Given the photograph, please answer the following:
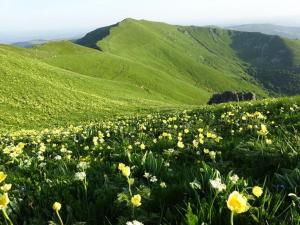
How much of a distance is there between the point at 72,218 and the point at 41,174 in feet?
6.97

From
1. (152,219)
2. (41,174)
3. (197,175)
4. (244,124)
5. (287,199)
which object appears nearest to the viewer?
(152,219)

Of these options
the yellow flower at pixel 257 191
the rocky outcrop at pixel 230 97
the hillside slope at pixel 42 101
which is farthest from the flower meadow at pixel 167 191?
the rocky outcrop at pixel 230 97

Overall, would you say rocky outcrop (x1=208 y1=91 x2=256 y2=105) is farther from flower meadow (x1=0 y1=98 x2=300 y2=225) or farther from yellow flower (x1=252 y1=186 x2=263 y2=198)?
yellow flower (x1=252 y1=186 x2=263 y2=198)

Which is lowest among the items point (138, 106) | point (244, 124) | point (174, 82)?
point (174, 82)

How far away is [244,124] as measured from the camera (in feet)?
30.1

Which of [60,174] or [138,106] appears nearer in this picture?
[60,174]

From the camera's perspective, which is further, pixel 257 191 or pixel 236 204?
pixel 257 191

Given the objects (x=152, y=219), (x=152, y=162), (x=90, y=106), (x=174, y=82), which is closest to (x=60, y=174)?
(x=152, y=162)

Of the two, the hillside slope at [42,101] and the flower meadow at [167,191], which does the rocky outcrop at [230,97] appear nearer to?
the hillside slope at [42,101]

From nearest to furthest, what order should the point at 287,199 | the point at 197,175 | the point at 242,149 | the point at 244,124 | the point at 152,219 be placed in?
the point at 152,219 → the point at 287,199 → the point at 197,175 → the point at 242,149 → the point at 244,124

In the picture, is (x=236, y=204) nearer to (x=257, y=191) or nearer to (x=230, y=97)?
(x=257, y=191)

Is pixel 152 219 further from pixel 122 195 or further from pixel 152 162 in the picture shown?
pixel 152 162

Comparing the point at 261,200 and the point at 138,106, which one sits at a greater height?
the point at 261,200

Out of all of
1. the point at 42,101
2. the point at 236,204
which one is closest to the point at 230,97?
the point at 42,101
